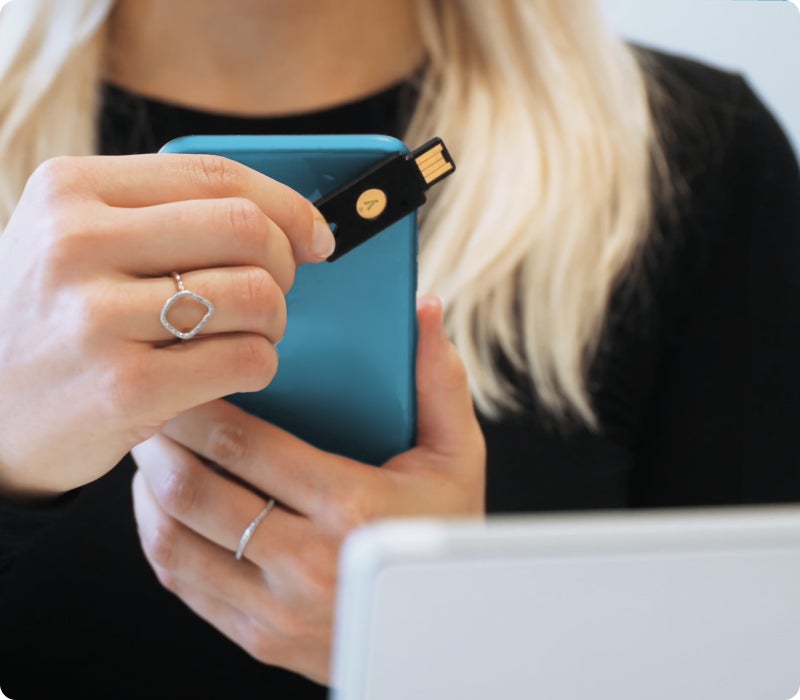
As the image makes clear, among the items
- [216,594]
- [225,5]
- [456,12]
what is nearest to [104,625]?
[216,594]

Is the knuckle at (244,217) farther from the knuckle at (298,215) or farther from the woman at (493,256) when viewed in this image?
the woman at (493,256)

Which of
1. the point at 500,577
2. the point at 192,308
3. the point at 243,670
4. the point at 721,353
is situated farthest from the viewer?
the point at 721,353

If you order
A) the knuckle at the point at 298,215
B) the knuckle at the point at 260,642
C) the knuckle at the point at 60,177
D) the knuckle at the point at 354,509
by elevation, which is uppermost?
the knuckle at the point at 60,177

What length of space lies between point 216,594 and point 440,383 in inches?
8.3

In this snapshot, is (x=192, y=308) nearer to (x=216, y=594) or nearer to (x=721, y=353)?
(x=216, y=594)

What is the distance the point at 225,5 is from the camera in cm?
85

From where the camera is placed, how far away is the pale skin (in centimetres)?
42

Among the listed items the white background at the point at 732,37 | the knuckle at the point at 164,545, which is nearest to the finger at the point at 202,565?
the knuckle at the point at 164,545

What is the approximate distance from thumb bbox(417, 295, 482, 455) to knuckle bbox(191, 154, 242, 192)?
0.16 m

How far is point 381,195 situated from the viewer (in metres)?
0.49

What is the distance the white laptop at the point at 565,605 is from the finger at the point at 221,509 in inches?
11.2

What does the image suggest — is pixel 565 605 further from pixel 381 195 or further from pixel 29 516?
pixel 29 516

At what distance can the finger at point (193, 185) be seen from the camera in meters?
0.43

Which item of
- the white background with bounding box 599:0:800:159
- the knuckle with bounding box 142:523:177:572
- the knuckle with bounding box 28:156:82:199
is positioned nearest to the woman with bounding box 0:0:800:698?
the knuckle with bounding box 142:523:177:572
